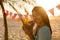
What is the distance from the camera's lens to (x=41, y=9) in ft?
6.17

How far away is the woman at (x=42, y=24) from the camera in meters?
1.77

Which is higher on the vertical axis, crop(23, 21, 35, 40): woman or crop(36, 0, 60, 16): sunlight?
crop(36, 0, 60, 16): sunlight

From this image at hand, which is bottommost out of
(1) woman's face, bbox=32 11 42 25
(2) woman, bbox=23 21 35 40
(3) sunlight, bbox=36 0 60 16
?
(2) woman, bbox=23 21 35 40

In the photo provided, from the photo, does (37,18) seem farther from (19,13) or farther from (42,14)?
(19,13)

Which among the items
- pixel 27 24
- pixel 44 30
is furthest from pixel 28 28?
pixel 44 30

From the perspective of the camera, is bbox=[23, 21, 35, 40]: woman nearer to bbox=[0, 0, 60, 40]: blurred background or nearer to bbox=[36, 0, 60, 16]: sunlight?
bbox=[0, 0, 60, 40]: blurred background

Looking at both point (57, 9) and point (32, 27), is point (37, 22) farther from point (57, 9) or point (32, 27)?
point (57, 9)

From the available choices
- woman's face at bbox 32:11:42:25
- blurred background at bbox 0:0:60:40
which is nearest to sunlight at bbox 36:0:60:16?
blurred background at bbox 0:0:60:40

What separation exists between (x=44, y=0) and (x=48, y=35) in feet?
1.24

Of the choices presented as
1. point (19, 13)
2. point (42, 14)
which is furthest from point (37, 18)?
point (19, 13)

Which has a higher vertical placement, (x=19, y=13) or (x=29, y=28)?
(x=19, y=13)

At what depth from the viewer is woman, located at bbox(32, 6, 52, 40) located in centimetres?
177

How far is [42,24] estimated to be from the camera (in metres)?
1.82

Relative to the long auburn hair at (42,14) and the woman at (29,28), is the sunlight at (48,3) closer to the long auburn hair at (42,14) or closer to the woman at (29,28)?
the long auburn hair at (42,14)
